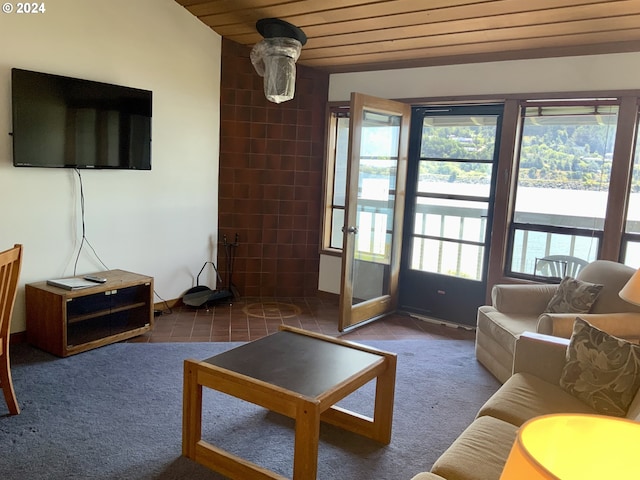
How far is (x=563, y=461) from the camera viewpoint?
861 mm

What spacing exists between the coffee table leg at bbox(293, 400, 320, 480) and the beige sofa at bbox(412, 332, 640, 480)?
0.45 m

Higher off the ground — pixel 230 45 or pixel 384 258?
pixel 230 45

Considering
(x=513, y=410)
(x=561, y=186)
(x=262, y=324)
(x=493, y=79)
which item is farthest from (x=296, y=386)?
(x=493, y=79)

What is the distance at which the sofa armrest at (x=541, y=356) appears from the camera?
2.49m

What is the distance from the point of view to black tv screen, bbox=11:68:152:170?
338cm

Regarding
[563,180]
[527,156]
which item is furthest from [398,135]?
[563,180]

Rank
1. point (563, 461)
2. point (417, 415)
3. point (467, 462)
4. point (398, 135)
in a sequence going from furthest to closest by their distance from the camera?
point (398, 135), point (417, 415), point (467, 462), point (563, 461)

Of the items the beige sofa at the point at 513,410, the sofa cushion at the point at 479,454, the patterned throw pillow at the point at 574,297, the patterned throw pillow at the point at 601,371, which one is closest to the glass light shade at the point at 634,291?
the patterned throw pillow at the point at 601,371

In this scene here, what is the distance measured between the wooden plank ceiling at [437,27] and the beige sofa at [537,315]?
1.54 meters

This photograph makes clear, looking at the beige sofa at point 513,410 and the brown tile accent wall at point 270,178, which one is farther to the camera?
the brown tile accent wall at point 270,178

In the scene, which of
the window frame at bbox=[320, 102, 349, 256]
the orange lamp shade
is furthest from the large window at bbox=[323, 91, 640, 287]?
the orange lamp shade

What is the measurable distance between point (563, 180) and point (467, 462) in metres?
2.90

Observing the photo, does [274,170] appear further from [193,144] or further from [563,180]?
[563,180]

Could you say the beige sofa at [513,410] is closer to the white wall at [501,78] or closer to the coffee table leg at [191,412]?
the coffee table leg at [191,412]
